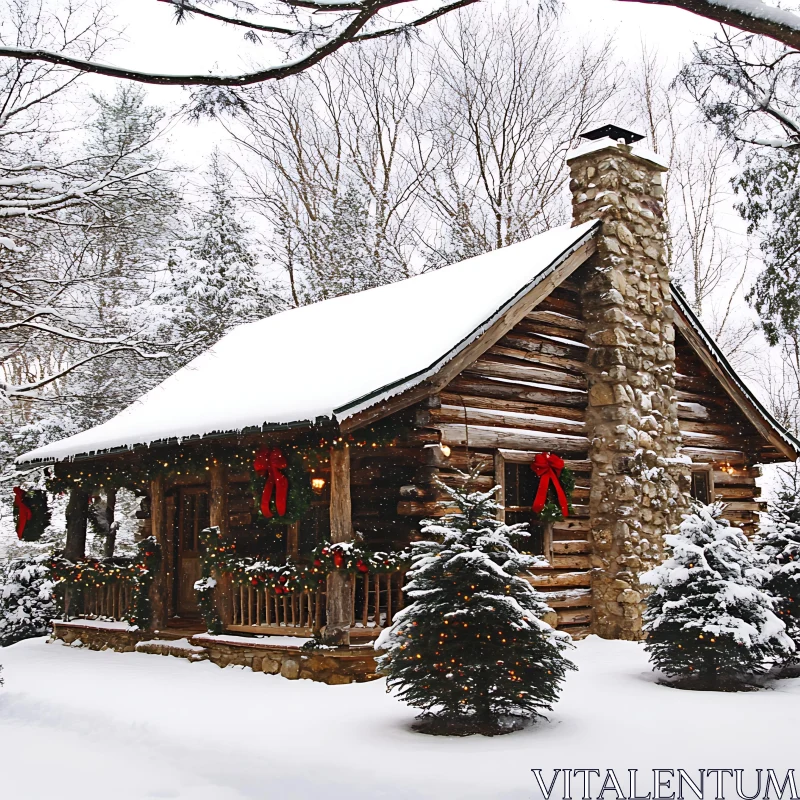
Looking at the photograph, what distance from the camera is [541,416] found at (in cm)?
Result: 1330

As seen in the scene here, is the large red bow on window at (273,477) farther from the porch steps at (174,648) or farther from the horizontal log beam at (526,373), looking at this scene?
the horizontal log beam at (526,373)

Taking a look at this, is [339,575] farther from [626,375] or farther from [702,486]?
[702,486]

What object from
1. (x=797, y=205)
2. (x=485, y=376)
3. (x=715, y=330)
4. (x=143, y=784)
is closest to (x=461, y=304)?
(x=485, y=376)

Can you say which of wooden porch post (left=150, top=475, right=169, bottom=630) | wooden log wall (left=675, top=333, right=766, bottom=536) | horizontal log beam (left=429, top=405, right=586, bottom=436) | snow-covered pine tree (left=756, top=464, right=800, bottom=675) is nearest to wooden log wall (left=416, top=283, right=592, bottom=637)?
horizontal log beam (left=429, top=405, right=586, bottom=436)

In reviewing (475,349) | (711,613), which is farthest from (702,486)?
(711,613)

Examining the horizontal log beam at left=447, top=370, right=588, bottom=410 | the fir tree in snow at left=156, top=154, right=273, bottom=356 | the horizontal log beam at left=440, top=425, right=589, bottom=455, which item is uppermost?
the fir tree in snow at left=156, top=154, right=273, bottom=356

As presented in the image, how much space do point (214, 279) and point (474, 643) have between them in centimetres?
2163

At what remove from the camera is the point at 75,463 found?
619 inches

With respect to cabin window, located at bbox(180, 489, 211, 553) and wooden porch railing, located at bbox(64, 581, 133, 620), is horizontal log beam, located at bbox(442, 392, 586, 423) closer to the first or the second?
cabin window, located at bbox(180, 489, 211, 553)

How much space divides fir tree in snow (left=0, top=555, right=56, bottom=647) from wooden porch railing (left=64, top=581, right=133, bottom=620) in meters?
1.03

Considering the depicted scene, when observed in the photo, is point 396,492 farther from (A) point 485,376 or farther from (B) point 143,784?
(B) point 143,784

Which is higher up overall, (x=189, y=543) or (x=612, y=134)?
(x=612, y=134)

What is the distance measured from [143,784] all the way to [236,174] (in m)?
27.4

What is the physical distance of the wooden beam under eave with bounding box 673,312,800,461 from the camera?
15.0m
